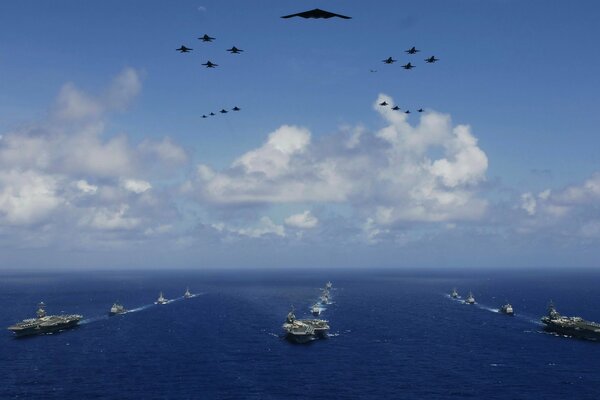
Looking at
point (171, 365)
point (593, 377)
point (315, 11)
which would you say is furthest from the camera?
point (171, 365)

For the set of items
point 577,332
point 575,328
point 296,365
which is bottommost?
point 296,365

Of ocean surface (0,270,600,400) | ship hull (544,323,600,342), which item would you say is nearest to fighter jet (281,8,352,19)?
ocean surface (0,270,600,400)

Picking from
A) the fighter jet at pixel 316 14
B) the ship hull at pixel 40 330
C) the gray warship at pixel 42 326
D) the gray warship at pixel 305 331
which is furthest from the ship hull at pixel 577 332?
the fighter jet at pixel 316 14

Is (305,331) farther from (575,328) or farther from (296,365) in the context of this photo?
(575,328)

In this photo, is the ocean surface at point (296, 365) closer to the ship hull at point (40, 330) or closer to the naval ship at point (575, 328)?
the ship hull at point (40, 330)

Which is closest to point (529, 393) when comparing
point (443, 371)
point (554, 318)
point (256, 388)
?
point (443, 371)

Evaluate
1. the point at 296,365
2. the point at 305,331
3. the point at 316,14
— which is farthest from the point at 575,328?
the point at 316,14

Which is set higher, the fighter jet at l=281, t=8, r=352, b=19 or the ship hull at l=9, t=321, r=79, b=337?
the fighter jet at l=281, t=8, r=352, b=19

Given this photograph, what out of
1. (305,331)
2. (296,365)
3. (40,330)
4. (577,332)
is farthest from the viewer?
(40,330)

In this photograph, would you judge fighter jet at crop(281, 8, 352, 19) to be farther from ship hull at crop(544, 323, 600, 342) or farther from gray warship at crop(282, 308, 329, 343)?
ship hull at crop(544, 323, 600, 342)

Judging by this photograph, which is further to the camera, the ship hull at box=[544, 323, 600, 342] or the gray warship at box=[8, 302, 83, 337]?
the gray warship at box=[8, 302, 83, 337]

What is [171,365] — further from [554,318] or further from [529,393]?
[554,318]
